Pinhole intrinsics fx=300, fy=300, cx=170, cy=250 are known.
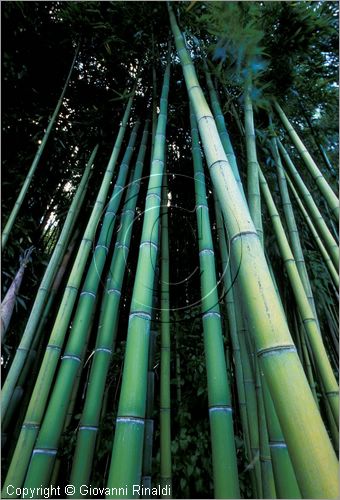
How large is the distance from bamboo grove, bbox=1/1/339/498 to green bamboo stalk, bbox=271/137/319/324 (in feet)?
0.04

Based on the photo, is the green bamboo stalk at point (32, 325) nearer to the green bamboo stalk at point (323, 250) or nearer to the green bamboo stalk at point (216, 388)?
the green bamboo stalk at point (216, 388)

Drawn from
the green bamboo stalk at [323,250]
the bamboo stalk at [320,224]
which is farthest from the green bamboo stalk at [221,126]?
the green bamboo stalk at [323,250]

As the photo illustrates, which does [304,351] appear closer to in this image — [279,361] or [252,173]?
[252,173]

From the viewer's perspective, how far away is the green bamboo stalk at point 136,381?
0.75 m

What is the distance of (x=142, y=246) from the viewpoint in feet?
3.73

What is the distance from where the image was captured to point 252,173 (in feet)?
4.75

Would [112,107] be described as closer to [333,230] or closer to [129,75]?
[129,75]

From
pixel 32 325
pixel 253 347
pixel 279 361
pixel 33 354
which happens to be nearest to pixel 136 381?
pixel 279 361

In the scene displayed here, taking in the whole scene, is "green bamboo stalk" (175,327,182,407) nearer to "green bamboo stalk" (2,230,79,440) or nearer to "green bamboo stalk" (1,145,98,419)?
"green bamboo stalk" (2,230,79,440)

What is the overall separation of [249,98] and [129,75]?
3.70 feet

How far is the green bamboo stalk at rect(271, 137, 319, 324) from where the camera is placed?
1523 mm

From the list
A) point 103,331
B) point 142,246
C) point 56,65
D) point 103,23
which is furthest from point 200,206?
point 56,65

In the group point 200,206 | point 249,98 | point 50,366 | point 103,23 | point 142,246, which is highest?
point 103,23

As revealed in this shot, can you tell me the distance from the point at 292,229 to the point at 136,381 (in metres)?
1.17
